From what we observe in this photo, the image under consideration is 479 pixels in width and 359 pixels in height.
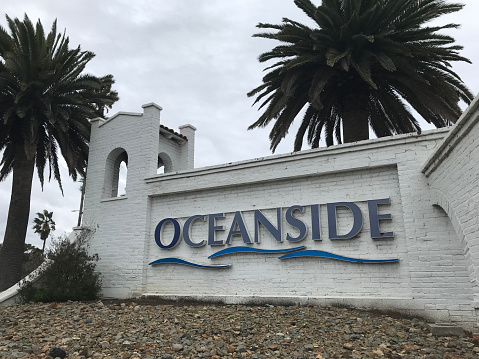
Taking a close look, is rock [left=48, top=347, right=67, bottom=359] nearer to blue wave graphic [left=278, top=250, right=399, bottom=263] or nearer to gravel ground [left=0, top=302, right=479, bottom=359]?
gravel ground [left=0, top=302, right=479, bottom=359]

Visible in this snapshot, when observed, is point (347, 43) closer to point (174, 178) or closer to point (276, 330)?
point (174, 178)

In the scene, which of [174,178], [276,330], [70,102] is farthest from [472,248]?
[70,102]

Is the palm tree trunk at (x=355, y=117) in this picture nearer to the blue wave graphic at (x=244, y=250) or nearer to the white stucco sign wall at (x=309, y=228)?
the white stucco sign wall at (x=309, y=228)

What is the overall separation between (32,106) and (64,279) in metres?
6.58

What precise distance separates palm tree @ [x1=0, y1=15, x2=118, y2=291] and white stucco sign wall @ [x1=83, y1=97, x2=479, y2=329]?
3.23m

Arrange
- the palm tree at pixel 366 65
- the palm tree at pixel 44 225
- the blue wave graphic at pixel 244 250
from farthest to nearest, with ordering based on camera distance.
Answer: the palm tree at pixel 44 225, the palm tree at pixel 366 65, the blue wave graphic at pixel 244 250

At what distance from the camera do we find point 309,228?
9211mm

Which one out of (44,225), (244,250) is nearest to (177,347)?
(244,250)

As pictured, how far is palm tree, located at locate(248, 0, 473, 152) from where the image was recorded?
11.4m

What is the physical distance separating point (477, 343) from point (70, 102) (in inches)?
544

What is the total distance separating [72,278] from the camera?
10.7 metres

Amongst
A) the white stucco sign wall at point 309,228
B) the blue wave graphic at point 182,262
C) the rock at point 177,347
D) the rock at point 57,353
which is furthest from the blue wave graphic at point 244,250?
the rock at point 57,353

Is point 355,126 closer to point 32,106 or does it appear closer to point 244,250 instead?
point 244,250

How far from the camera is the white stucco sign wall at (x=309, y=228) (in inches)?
300
